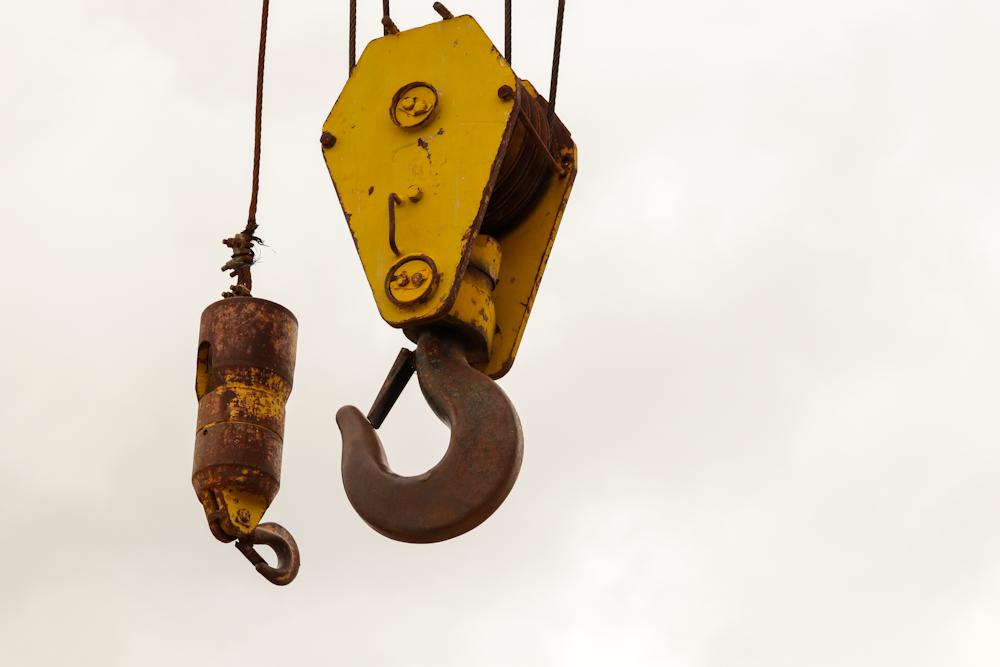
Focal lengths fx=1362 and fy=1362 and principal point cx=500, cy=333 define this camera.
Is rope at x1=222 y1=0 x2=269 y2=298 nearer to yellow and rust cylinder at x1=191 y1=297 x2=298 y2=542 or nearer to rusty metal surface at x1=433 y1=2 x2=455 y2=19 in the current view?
yellow and rust cylinder at x1=191 y1=297 x2=298 y2=542

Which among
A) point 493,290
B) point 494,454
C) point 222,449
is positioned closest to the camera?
point 494,454

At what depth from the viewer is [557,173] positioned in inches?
122

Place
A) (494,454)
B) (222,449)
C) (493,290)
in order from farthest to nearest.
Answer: (493,290) → (222,449) → (494,454)

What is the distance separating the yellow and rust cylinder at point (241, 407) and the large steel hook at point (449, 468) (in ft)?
0.63

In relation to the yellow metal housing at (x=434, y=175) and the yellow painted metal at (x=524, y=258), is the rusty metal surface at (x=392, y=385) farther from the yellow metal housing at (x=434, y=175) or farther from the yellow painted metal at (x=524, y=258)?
the yellow painted metal at (x=524, y=258)

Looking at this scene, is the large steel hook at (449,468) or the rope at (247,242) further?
the rope at (247,242)

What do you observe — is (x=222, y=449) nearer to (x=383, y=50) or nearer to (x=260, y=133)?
(x=260, y=133)

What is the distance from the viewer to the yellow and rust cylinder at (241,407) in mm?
2787

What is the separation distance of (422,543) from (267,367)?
57 cm

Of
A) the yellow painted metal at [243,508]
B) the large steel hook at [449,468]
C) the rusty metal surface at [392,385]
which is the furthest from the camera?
the rusty metal surface at [392,385]

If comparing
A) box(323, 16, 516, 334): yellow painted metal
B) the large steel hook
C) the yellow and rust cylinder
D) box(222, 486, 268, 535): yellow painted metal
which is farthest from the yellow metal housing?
box(222, 486, 268, 535): yellow painted metal

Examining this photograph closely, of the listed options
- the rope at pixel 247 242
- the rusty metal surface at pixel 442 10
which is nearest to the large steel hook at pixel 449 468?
the rope at pixel 247 242

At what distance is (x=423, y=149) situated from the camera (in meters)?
2.79

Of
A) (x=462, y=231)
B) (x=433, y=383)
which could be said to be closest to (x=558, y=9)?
(x=462, y=231)
